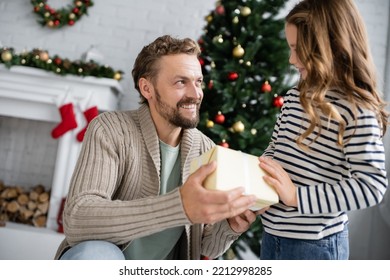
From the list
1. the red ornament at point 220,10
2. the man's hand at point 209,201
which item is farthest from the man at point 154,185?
the red ornament at point 220,10

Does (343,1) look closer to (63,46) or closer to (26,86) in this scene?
(26,86)

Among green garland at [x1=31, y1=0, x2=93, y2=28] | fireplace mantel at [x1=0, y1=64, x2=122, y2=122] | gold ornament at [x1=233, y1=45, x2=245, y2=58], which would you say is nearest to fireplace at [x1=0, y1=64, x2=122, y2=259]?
fireplace mantel at [x1=0, y1=64, x2=122, y2=122]

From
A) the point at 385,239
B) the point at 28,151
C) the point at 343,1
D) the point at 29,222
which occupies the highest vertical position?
the point at 343,1

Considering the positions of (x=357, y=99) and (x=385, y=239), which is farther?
(x=385, y=239)

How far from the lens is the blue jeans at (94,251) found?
91 cm

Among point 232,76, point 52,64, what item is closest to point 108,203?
point 232,76

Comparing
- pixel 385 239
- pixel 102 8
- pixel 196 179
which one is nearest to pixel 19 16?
pixel 102 8

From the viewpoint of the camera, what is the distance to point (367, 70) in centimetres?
92

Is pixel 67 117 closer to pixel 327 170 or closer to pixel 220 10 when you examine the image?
pixel 220 10

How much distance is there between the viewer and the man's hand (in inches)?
31.8

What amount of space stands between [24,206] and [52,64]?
0.94 meters

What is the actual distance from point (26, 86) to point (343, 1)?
2.05 meters

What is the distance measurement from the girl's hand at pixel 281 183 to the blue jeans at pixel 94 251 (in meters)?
0.41

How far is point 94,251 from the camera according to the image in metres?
0.92
